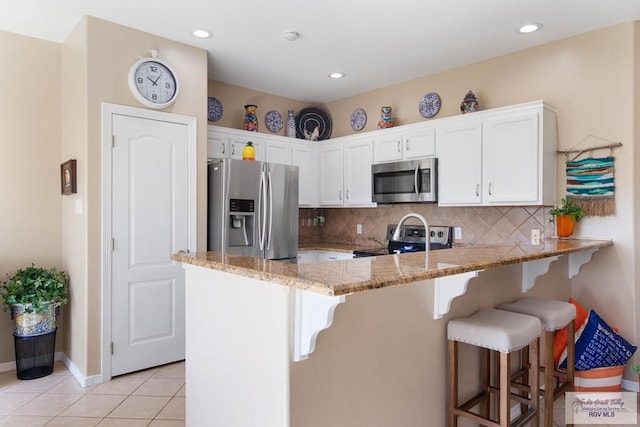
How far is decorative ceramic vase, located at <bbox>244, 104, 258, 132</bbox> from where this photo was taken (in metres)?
4.42

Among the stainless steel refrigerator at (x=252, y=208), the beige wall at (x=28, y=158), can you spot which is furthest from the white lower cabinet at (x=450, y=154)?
the beige wall at (x=28, y=158)

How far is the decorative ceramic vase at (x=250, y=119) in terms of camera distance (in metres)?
4.42

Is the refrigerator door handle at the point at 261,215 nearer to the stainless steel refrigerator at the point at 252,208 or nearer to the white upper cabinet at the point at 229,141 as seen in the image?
the stainless steel refrigerator at the point at 252,208

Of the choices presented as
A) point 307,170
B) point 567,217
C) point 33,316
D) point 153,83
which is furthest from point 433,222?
point 33,316

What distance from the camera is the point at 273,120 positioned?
4863 millimetres

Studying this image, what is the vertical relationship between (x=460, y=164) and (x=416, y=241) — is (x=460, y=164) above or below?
above

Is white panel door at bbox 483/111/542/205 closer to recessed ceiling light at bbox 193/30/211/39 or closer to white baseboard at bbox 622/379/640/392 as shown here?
white baseboard at bbox 622/379/640/392

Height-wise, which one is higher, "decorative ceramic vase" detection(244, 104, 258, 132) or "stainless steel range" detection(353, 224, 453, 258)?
"decorative ceramic vase" detection(244, 104, 258, 132)

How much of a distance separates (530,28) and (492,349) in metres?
2.46

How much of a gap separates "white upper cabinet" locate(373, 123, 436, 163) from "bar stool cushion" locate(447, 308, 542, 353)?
7.03ft

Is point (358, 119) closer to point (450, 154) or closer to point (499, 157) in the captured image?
point (450, 154)

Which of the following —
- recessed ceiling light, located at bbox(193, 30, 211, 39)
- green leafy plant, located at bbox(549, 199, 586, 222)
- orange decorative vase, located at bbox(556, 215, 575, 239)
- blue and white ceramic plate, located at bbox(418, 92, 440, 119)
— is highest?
recessed ceiling light, located at bbox(193, 30, 211, 39)

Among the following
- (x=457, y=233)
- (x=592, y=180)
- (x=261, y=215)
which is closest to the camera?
(x=592, y=180)

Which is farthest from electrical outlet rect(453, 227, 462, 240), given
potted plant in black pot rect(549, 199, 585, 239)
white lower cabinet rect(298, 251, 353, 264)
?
white lower cabinet rect(298, 251, 353, 264)
